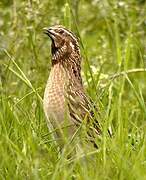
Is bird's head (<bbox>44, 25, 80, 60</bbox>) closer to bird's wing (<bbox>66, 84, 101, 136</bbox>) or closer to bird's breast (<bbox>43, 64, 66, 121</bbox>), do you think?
bird's breast (<bbox>43, 64, 66, 121</bbox>)

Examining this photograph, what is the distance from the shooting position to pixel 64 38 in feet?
19.0

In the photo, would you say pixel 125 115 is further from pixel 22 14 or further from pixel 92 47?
pixel 92 47

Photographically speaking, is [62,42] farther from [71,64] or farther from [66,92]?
[66,92]

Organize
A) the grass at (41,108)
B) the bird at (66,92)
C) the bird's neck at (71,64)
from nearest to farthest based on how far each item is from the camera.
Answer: the grass at (41,108) → the bird at (66,92) → the bird's neck at (71,64)

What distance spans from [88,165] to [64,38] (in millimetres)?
1239

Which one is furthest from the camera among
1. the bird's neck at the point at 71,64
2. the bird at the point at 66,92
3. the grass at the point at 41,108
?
the bird's neck at the point at 71,64

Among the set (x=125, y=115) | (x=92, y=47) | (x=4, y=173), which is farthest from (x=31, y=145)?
(x=92, y=47)

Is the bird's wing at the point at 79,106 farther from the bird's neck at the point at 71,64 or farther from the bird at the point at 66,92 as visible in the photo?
the bird's neck at the point at 71,64

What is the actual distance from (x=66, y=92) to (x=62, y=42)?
407mm

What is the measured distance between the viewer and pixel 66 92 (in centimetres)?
554

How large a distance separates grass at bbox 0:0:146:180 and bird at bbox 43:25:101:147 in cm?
7

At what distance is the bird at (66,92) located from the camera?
538cm

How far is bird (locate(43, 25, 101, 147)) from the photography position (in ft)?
17.6

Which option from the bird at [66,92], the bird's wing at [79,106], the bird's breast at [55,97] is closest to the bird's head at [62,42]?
the bird at [66,92]
